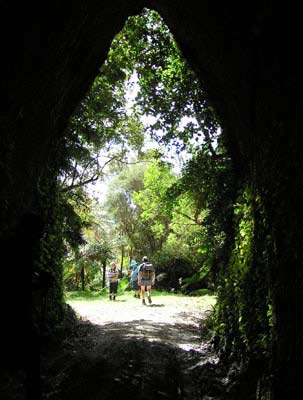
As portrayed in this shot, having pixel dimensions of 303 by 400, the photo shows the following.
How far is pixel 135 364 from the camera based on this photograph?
6457mm

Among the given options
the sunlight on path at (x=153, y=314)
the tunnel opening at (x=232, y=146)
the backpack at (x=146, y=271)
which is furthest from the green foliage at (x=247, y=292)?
the backpack at (x=146, y=271)

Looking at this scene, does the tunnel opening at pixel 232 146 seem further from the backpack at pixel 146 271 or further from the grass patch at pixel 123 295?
the grass patch at pixel 123 295

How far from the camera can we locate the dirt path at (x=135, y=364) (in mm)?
5156

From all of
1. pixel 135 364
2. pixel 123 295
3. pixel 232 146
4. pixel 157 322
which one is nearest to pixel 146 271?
pixel 157 322

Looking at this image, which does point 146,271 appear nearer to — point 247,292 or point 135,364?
point 135,364

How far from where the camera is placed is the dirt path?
5.16m

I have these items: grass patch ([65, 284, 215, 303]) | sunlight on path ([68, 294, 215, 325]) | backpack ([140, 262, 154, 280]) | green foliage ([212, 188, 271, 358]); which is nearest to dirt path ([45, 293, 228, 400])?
green foliage ([212, 188, 271, 358])

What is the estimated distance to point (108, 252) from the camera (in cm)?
2703

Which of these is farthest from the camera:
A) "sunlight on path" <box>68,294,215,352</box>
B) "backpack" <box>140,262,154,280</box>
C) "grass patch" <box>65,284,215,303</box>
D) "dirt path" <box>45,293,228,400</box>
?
"grass patch" <box>65,284,215,303</box>

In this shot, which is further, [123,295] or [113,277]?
[123,295]

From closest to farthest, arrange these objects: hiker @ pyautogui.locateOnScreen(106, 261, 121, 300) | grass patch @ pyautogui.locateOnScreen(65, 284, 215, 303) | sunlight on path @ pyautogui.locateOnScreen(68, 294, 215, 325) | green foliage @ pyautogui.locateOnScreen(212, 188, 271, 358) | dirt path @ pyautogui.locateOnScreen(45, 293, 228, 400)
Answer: dirt path @ pyautogui.locateOnScreen(45, 293, 228, 400), green foliage @ pyautogui.locateOnScreen(212, 188, 271, 358), sunlight on path @ pyautogui.locateOnScreen(68, 294, 215, 325), hiker @ pyautogui.locateOnScreen(106, 261, 121, 300), grass patch @ pyautogui.locateOnScreen(65, 284, 215, 303)

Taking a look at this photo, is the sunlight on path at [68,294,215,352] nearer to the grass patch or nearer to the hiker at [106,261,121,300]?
the hiker at [106,261,121,300]

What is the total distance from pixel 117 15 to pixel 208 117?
490 cm

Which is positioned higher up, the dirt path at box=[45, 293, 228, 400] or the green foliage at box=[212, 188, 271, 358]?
the green foliage at box=[212, 188, 271, 358]
